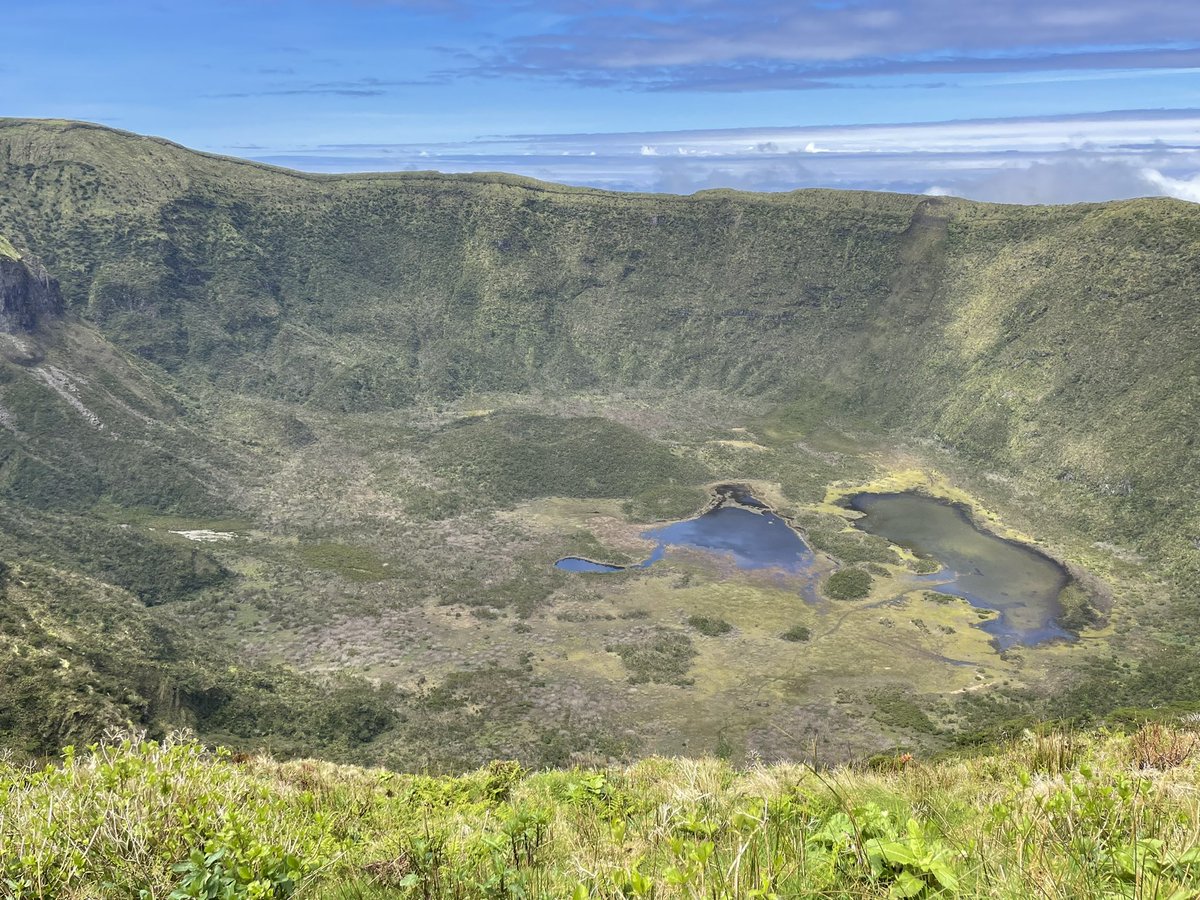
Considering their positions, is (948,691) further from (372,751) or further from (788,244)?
(788,244)

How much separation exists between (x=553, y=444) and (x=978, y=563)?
44.0 metres

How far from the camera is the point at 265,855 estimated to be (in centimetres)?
448

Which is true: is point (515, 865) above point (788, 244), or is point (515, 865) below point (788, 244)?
below

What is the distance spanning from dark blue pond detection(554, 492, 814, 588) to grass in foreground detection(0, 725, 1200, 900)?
5321 centimetres

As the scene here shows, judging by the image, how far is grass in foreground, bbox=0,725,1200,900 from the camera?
3.55m

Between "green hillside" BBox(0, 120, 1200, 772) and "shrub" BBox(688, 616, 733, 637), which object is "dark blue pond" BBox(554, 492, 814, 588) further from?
"shrub" BBox(688, 616, 733, 637)

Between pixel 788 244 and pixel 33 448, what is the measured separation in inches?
3843

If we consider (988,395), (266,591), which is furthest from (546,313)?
(266,591)

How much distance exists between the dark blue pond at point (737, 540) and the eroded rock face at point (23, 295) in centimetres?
5701

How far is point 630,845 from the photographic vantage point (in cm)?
526

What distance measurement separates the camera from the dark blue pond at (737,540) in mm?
60000

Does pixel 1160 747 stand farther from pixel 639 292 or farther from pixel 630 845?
pixel 639 292

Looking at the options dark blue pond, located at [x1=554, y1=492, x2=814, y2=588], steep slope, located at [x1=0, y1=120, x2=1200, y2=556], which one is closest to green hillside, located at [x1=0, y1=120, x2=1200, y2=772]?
steep slope, located at [x1=0, y1=120, x2=1200, y2=556]

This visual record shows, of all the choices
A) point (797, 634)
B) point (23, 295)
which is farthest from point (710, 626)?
point (23, 295)
